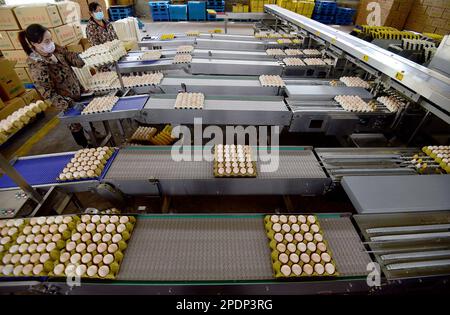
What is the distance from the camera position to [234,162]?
253 centimetres

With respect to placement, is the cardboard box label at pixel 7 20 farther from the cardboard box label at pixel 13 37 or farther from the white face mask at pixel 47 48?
the white face mask at pixel 47 48

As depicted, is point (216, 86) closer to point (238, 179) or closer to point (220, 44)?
point (238, 179)

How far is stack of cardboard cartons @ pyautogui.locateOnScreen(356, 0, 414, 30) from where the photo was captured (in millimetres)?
11070

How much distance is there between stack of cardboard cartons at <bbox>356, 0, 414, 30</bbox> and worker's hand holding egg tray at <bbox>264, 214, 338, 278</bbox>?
14.9 meters

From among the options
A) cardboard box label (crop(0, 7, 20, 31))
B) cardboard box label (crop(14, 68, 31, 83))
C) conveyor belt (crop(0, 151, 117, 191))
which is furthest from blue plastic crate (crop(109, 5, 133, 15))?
conveyor belt (crop(0, 151, 117, 191))

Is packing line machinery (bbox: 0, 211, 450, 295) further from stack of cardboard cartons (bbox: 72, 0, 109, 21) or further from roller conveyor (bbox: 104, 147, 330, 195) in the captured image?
stack of cardboard cartons (bbox: 72, 0, 109, 21)

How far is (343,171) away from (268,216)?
1.17 metres

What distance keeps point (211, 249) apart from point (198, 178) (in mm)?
836

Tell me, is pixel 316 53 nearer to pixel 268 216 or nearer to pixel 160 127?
pixel 160 127

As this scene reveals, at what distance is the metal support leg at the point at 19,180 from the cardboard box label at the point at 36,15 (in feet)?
21.4

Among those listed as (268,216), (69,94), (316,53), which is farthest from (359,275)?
(316,53)

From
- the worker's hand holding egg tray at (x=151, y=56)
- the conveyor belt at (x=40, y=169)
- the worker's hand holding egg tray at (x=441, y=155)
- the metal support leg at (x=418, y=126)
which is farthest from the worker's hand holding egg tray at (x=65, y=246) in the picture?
the worker's hand holding egg tray at (x=151, y=56)

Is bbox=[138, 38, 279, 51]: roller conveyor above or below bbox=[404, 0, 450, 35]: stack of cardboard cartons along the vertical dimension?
below

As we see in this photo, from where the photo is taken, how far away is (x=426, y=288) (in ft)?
5.53
